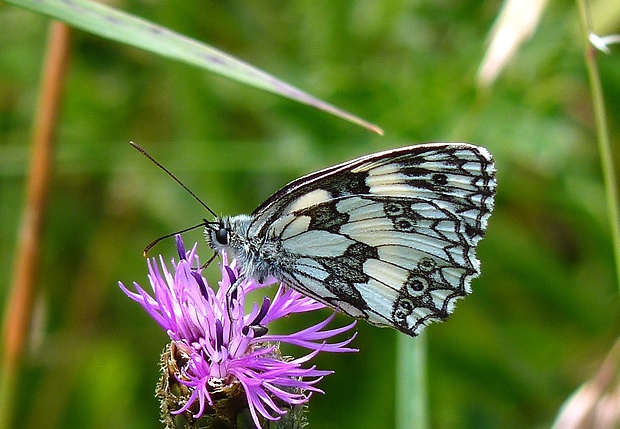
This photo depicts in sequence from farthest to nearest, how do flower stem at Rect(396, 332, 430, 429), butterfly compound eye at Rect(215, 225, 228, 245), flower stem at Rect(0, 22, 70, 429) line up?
flower stem at Rect(0, 22, 70, 429)
butterfly compound eye at Rect(215, 225, 228, 245)
flower stem at Rect(396, 332, 430, 429)

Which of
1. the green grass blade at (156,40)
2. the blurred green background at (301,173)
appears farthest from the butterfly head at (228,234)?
the blurred green background at (301,173)

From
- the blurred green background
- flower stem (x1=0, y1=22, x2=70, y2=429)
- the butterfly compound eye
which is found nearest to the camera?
the butterfly compound eye

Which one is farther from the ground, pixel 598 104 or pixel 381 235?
pixel 598 104

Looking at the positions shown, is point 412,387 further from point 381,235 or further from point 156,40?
point 156,40

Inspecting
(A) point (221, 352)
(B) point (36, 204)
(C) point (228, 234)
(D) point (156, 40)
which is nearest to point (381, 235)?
(C) point (228, 234)

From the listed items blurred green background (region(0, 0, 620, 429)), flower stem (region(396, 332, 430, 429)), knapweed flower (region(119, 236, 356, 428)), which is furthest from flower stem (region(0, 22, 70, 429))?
flower stem (region(396, 332, 430, 429))

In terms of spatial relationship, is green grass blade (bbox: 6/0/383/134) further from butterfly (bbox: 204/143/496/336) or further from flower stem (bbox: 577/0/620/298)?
flower stem (bbox: 577/0/620/298)
